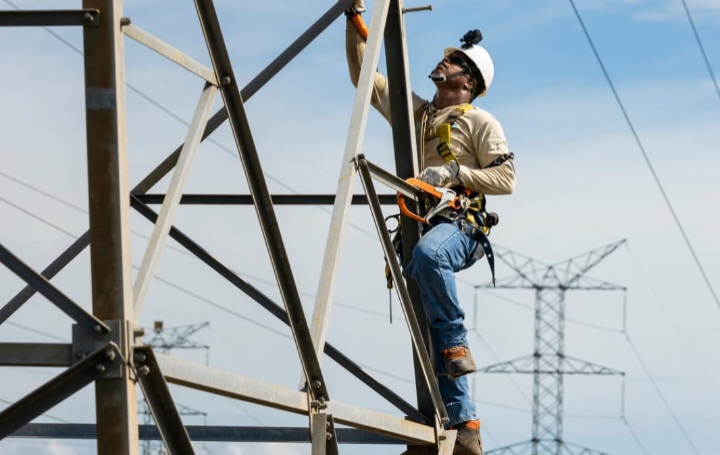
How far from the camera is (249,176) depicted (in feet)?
27.0

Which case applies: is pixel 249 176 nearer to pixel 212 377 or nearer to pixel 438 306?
pixel 212 377

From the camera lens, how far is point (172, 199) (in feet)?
24.6

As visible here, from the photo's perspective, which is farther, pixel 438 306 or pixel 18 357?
pixel 438 306

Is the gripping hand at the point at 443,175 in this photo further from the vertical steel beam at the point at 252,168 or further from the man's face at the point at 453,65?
the vertical steel beam at the point at 252,168

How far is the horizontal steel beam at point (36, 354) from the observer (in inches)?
258

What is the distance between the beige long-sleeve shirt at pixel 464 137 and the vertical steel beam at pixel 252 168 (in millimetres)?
2588

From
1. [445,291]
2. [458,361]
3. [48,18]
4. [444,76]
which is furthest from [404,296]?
[48,18]

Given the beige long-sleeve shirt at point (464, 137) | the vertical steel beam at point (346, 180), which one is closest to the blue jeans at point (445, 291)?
the beige long-sleeve shirt at point (464, 137)

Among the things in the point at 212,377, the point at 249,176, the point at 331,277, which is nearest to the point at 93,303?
the point at 212,377

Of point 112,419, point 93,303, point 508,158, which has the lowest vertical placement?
point 112,419

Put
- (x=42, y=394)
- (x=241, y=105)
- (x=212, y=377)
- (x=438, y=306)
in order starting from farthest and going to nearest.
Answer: (x=438, y=306) < (x=241, y=105) < (x=212, y=377) < (x=42, y=394)

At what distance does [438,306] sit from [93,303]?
15.1 ft

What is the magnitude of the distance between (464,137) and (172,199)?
3978 mm

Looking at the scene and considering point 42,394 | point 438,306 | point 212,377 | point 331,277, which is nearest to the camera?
point 42,394
